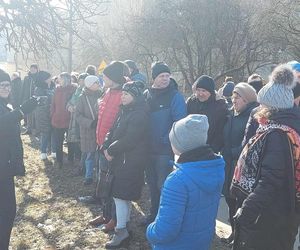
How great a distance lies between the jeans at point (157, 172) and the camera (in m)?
4.71

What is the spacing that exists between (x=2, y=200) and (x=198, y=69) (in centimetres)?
1885

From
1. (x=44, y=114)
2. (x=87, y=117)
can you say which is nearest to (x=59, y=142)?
(x=44, y=114)

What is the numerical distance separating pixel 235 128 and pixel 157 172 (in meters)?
1.04

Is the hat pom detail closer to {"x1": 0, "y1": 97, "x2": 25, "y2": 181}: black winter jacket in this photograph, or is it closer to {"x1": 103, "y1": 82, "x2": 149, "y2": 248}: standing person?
{"x1": 103, "y1": 82, "x2": 149, "y2": 248}: standing person

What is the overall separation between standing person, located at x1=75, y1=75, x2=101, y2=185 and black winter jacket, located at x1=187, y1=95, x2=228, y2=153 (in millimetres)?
2361

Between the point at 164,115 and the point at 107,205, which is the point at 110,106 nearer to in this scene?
the point at 164,115

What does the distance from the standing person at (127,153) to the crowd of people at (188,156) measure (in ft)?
0.03

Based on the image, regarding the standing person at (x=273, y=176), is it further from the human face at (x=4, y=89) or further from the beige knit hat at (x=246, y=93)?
the human face at (x=4, y=89)

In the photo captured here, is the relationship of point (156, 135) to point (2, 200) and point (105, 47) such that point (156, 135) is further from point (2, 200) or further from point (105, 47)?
point (105, 47)

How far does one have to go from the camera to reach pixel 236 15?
20.0 metres

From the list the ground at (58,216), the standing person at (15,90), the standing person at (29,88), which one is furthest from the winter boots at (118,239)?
the standing person at (15,90)

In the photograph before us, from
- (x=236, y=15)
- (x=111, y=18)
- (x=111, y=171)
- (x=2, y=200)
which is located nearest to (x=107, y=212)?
(x=111, y=171)

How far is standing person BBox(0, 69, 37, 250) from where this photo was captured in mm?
3666

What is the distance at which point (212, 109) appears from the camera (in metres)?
4.82
